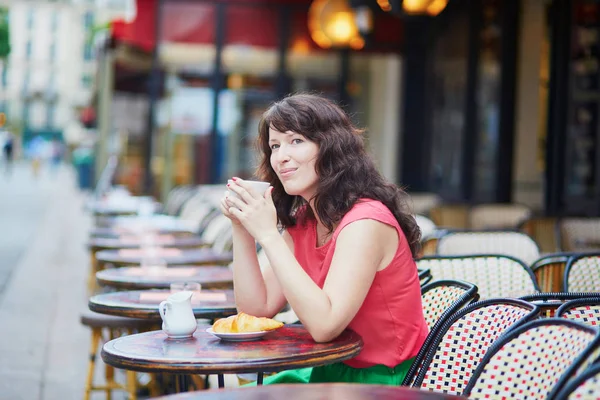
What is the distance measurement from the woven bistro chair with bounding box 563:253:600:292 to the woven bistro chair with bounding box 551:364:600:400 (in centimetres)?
199

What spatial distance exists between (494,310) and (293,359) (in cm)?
61

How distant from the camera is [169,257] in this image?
5.42 meters

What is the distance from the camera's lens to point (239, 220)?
8.97ft

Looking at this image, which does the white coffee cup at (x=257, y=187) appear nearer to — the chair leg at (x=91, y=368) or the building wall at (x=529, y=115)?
the chair leg at (x=91, y=368)

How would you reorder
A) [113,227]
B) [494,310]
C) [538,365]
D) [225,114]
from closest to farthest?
[538,365], [494,310], [113,227], [225,114]

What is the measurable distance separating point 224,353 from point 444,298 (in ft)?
3.08

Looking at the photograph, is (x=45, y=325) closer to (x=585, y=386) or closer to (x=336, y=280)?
(x=336, y=280)

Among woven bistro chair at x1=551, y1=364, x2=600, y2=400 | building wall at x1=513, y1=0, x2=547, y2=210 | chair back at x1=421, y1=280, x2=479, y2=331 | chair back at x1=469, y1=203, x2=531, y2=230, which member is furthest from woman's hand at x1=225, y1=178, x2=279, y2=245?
building wall at x1=513, y1=0, x2=547, y2=210

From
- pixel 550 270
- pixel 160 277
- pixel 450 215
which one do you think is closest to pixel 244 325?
pixel 160 277

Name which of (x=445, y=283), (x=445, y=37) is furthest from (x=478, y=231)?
(x=445, y=37)

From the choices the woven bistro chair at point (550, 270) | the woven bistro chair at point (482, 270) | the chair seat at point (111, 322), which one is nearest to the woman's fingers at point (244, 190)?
the woven bistro chair at point (482, 270)

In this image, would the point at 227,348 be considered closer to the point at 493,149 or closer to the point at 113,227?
the point at 113,227

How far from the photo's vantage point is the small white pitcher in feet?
8.74

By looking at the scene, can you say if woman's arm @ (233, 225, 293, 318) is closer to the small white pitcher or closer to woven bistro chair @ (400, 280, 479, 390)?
the small white pitcher
